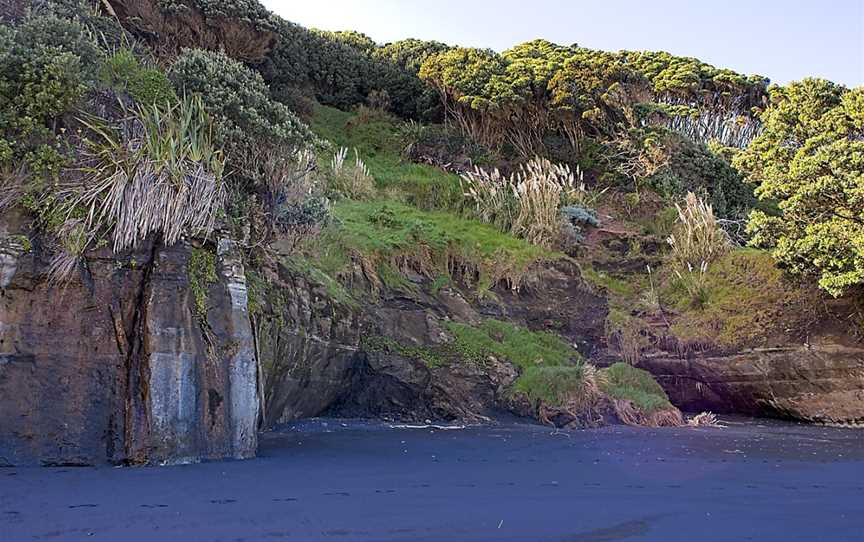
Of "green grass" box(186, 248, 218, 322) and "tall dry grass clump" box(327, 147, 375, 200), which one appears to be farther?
"tall dry grass clump" box(327, 147, 375, 200)

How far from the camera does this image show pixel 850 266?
11.3 meters

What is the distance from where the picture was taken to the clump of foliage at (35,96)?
6.36 m

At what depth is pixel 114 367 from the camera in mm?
5980

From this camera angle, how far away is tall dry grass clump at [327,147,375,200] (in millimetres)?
15023

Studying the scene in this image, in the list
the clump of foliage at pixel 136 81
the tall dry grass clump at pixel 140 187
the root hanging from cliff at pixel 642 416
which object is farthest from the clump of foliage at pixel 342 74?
the tall dry grass clump at pixel 140 187

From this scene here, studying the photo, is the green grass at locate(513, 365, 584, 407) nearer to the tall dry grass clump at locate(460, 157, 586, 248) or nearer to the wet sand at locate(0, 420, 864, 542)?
the wet sand at locate(0, 420, 864, 542)

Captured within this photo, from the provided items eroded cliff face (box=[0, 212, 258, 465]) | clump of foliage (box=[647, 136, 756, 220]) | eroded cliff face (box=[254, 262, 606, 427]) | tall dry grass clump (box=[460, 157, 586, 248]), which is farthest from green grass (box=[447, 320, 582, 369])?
clump of foliage (box=[647, 136, 756, 220])

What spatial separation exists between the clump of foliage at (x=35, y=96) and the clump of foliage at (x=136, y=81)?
52cm

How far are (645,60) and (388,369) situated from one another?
17625 millimetres

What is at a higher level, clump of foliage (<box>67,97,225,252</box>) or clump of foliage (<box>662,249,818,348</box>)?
clump of foliage (<box>67,97,225,252</box>)

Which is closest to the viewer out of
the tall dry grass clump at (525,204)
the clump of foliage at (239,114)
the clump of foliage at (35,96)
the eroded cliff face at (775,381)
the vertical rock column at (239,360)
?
the vertical rock column at (239,360)

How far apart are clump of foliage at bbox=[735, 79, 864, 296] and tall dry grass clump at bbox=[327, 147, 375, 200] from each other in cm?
752

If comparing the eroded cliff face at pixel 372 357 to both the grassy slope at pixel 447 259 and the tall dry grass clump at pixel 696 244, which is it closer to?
the grassy slope at pixel 447 259

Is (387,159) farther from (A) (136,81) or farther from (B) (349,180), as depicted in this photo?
(A) (136,81)
